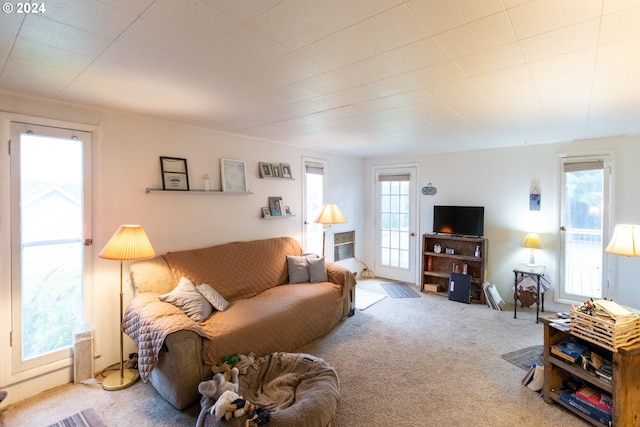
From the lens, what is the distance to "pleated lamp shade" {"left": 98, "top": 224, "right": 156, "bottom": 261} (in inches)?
93.6

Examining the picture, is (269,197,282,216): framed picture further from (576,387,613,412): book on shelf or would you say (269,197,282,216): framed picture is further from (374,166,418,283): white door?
(576,387,613,412): book on shelf

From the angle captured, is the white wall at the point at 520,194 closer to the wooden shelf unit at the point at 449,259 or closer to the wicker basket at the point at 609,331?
the wooden shelf unit at the point at 449,259

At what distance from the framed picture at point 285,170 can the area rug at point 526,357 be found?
3272 mm

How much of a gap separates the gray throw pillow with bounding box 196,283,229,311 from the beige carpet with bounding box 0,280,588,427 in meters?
0.79

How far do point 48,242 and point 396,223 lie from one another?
4.75 metres

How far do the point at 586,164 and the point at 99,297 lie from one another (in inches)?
220

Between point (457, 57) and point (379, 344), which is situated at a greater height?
point (457, 57)

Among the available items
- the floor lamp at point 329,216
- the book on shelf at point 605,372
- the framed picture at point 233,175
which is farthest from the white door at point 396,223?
the book on shelf at point 605,372

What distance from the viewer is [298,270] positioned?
3.84 m

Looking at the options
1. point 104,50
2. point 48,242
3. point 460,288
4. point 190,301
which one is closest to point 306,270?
point 190,301

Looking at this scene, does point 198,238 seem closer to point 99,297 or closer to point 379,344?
point 99,297

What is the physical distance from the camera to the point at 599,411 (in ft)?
6.47

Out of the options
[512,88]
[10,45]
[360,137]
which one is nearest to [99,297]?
[10,45]

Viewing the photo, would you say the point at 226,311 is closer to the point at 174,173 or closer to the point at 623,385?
the point at 174,173
